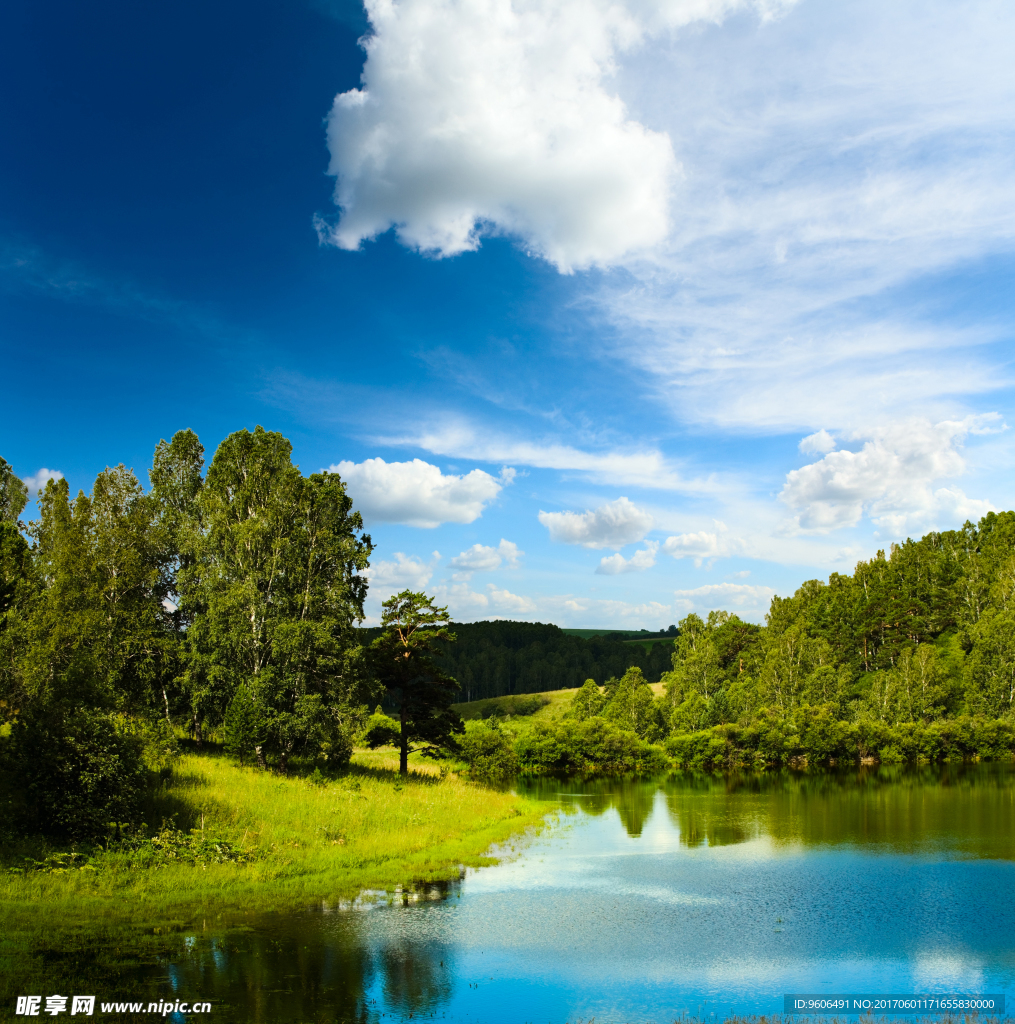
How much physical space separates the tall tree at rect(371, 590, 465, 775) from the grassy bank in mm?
8925

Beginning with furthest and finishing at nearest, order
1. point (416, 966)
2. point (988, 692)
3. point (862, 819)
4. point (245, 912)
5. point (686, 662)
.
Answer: point (686, 662)
point (988, 692)
point (862, 819)
point (245, 912)
point (416, 966)

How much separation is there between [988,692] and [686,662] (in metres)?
40.7

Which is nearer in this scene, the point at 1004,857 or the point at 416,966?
the point at 416,966

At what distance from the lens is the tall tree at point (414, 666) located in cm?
5594

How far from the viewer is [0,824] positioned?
26828 millimetres

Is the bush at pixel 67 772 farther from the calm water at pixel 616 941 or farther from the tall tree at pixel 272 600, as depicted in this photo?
the tall tree at pixel 272 600

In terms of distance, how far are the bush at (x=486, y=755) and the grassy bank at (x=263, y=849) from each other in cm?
2651

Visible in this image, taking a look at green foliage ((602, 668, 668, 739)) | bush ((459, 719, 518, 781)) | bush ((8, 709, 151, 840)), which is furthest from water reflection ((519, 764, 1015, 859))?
bush ((8, 709, 151, 840))

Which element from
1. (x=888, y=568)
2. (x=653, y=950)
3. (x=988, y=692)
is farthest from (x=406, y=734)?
(x=888, y=568)

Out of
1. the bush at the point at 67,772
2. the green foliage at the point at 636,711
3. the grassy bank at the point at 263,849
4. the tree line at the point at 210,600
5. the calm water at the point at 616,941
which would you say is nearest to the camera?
the calm water at the point at 616,941

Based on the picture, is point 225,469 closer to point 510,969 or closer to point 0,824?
point 0,824

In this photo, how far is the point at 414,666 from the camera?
56.6 m

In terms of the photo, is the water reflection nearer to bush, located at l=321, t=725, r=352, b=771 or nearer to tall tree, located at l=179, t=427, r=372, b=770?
bush, located at l=321, t=725, r=352, b=771

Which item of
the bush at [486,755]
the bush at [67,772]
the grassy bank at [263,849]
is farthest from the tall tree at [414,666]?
the bush at [67,772]
